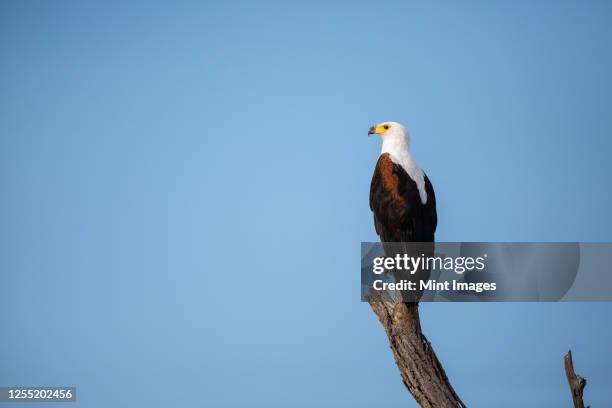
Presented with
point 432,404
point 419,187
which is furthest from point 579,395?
point 419,187

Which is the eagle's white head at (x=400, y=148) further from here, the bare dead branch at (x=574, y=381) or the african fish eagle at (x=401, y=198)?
the bare dead branch at (x=574, y=381)

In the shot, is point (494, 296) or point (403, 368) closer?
point (403, 368)

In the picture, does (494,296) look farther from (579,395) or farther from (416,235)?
(579,395)

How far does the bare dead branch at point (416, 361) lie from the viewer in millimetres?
7031

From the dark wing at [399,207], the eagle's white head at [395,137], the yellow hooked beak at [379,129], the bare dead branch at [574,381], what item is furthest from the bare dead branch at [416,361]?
the yellow hooked beak at [379,129]

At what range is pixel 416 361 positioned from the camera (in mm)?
7066

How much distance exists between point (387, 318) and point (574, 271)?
281 centimetres

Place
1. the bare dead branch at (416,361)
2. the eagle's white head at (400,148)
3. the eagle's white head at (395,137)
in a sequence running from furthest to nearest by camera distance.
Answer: the eagle's white head at (395,137) → the eagle's white head at (400,148) → the bare dead branch at (416,361)

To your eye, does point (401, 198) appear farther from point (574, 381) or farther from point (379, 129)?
point (574, 381)

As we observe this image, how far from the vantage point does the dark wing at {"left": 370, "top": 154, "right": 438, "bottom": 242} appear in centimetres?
769

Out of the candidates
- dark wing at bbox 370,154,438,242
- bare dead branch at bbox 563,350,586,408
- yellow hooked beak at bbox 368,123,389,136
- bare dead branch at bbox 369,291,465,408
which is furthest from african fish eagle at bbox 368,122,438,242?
bare dead branch at bbox 563,350,586,408

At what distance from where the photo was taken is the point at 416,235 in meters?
7.73

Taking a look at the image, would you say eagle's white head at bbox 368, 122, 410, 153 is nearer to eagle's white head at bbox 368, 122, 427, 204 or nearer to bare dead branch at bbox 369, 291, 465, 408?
eagle's white head at bbox 368, 122, 427, 204

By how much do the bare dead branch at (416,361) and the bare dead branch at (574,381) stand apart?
3.10ft
